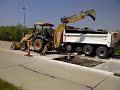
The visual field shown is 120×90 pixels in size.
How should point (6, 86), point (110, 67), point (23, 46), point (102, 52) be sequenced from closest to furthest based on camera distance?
point (6, 86)
point (110, 67)
point (102, 52)
point (23, 46)

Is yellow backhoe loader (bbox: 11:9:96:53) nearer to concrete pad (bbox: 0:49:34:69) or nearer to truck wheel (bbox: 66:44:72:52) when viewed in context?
truck wheel (bbox: 66:44:72:52)

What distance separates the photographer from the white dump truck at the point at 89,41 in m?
14.2

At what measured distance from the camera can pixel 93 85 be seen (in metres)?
7.88

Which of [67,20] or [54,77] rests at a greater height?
[67,20]

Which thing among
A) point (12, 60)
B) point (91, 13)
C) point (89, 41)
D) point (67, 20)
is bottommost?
point (12, 60)

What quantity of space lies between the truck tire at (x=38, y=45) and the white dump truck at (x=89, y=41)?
1.82 meters

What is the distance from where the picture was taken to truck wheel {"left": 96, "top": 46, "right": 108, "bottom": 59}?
14194mm

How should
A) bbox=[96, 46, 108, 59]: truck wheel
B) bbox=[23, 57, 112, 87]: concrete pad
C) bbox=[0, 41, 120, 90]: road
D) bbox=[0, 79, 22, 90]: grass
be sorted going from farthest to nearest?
bbox=[96, 46, 108, 59]: truck wheel
bbox=[23, 57, 112, 87]: concrete pad
bbox=[0, 41, 120, 90]: road
bbox=[0, 79, 22, 90]: grass

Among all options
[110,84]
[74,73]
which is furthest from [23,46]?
[110,84]

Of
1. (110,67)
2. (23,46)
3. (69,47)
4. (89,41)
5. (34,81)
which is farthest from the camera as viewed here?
(23,46)

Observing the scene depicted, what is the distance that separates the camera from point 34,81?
26.2ft

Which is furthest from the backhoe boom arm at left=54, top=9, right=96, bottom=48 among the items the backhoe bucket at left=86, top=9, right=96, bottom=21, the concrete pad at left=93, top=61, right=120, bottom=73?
the concrete pad at left=93, top=61, right=120, bottom=73

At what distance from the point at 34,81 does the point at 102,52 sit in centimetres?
760

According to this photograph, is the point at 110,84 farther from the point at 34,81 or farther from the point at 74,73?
the point at 34,81
